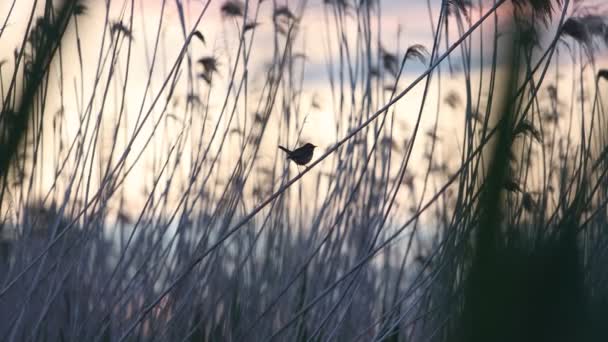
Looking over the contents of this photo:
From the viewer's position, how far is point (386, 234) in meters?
2.66

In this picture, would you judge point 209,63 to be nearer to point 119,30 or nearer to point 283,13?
point 283,13

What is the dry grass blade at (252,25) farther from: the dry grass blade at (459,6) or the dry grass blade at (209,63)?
the dry grass blade at (459,6)

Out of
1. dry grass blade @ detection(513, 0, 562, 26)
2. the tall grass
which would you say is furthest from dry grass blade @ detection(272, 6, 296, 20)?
dry grass blade @ detection(513, 0, 562, 26)

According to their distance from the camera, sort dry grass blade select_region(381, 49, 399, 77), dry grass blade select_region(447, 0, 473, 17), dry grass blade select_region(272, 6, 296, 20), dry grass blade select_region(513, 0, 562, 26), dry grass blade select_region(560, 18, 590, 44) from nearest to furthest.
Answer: dry grass blade select_region(513, 0, 562, 26) → dry grass blade select_region(447, 0, 473, 17) → dry grass blade select_region(560, 18, 590, 44) → dry grass blade select_region(272, 6, 296, 20) → dry grass blade select_region(381, 49, 399, 77)

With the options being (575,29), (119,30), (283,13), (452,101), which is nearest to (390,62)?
(283,13)

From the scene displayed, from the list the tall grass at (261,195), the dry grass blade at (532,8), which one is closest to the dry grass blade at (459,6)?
the tall grass at (261,195)

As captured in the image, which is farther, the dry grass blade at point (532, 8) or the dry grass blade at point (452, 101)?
the dry grass blade at point (452, 101)

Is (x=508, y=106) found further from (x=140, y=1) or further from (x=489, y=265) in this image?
(x=140, y=1)

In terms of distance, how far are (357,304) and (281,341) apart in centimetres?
54

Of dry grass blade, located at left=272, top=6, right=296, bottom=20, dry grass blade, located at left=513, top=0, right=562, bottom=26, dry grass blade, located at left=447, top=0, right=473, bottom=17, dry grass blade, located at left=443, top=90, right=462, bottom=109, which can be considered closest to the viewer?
dry grass blade, located at left=513, top=0, right=562, bottom=26

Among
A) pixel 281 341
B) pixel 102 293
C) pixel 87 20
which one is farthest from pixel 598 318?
pixel 281 341

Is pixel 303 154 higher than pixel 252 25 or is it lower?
lower

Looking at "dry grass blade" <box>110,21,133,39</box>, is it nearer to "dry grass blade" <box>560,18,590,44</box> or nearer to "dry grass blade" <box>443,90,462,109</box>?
"dry grass blade" <box>443,90,462,109</box>

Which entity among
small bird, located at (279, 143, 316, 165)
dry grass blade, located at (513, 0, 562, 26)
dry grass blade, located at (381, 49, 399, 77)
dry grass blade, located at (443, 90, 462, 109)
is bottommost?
dry grass blade, located at (513, 0, 562, 26)
